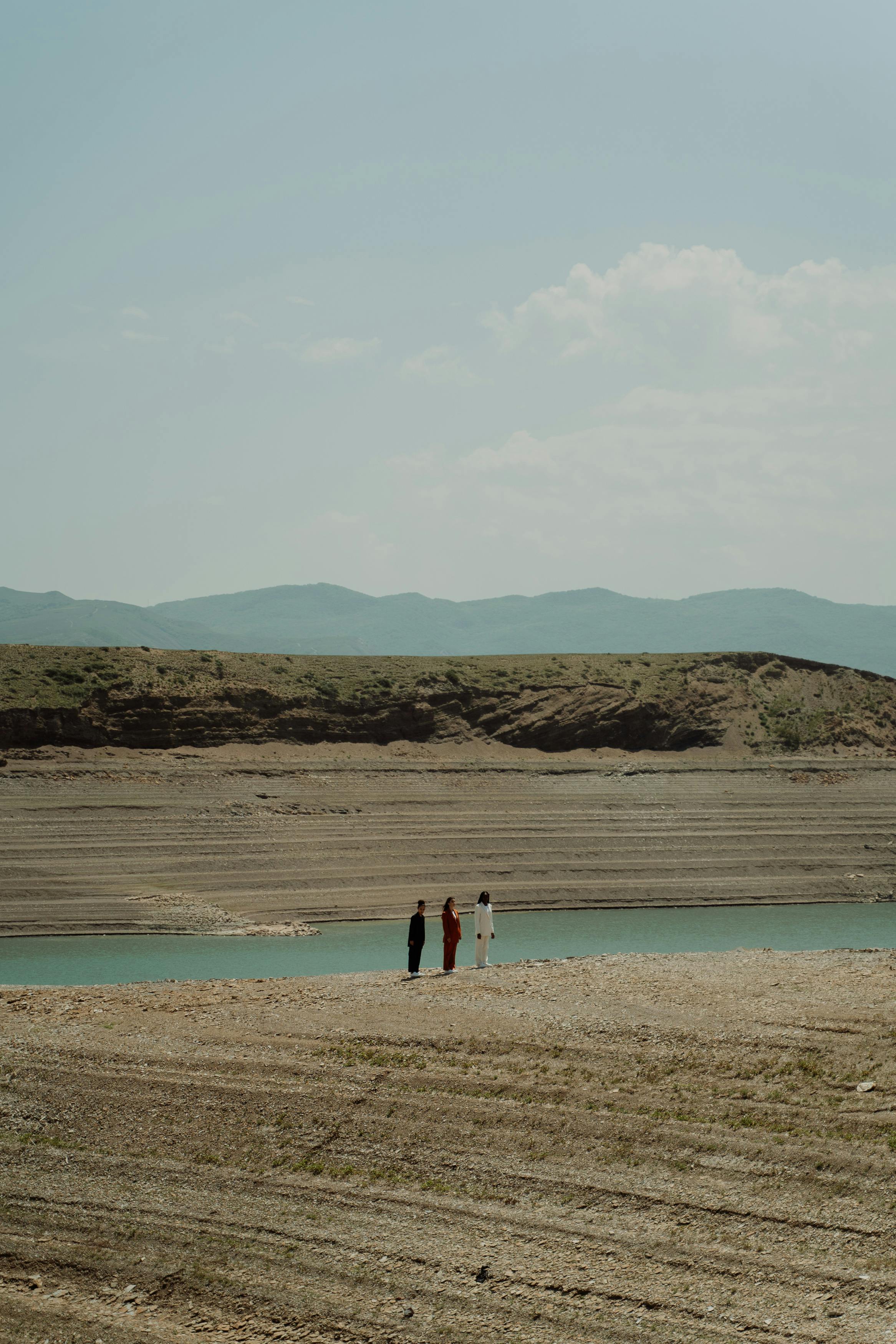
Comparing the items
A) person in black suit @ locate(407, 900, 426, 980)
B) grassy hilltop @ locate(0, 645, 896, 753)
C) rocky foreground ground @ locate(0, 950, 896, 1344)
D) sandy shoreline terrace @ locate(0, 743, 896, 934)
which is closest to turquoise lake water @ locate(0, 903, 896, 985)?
sandy shoreline terrace @ locate(0, 743, 896, 934)

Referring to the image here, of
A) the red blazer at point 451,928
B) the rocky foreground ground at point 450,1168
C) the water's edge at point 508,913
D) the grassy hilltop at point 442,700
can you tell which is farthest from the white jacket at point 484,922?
the grassy hilltop at point 442,700

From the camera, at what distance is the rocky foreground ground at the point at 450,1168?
803 cm

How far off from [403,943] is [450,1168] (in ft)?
50.4

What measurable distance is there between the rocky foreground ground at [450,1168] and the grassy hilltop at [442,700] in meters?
25.0

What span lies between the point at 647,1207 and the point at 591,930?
60.9 ft

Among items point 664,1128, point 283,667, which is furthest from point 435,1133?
point 283,667

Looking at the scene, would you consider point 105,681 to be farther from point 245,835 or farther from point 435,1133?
point 435,1133

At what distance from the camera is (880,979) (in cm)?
1647

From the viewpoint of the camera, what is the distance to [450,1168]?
33.3 feet

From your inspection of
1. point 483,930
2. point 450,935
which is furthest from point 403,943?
point 450,935

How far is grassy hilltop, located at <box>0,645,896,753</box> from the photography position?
39500mm

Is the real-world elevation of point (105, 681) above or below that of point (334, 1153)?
above

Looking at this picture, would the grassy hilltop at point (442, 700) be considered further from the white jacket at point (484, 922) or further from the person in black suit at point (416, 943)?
the person in black suit at point (416, 943)

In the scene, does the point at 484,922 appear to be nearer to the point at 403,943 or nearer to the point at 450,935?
the point at 450,935
